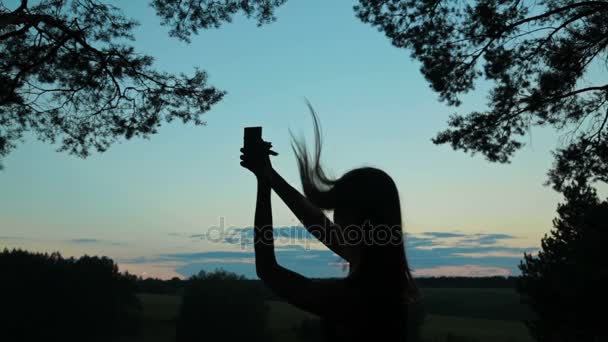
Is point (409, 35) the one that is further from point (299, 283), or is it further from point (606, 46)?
point (299, 283)

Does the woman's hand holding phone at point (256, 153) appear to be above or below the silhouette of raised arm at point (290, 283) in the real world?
above

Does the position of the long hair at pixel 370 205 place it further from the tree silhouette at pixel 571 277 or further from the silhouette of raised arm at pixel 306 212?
the tree silhouette at pixel 571 277

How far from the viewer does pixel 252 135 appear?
92.9 inches

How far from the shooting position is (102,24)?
1120 cm

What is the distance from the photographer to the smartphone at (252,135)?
7.72ft

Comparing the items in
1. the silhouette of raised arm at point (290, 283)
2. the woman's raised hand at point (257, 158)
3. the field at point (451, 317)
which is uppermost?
the woman's raised hand at point (257, 158)

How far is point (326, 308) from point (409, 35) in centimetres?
1035

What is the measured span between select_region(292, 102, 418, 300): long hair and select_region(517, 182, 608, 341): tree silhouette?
25119 mm

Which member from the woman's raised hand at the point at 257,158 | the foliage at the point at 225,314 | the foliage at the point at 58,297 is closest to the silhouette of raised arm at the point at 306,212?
the woman's raised hand at the point at 257,158

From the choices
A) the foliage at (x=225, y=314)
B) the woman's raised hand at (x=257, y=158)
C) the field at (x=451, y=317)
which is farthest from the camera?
the foliage at (x=225, y=314)

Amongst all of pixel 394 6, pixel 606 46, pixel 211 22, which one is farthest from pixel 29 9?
pixel 606 46

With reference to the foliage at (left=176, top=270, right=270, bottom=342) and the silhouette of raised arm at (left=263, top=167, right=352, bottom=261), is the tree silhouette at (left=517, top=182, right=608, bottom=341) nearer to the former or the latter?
the silhouette of raised arm at (left=263, top=167, right=352, bottom=261)

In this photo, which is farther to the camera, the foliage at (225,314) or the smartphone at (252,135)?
the foliage at (225,314)

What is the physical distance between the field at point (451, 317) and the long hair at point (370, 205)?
1996 inches
